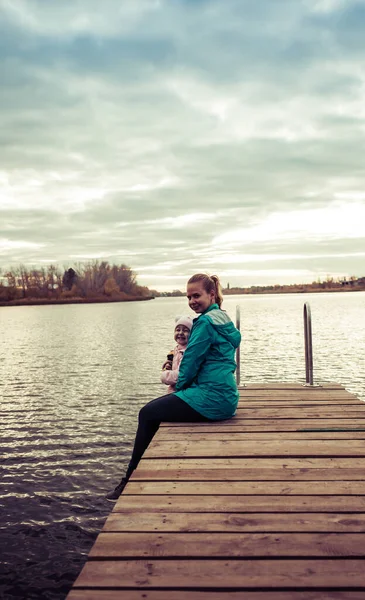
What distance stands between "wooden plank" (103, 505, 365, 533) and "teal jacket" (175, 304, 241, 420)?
6.57 ft

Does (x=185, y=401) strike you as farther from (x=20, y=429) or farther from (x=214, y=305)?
(x=20, y=429)

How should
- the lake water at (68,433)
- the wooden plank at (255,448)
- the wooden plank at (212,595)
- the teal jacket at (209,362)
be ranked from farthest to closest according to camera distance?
the lake water at (68,433), the teal jacket at (209,362), the wooden plank at (255,448), the wooden plank at (212,595)

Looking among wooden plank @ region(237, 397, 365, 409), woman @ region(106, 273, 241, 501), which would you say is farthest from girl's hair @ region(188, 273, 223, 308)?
wooden plank @ region(237, 397, 365, 409)

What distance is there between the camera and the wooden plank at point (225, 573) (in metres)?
2.34

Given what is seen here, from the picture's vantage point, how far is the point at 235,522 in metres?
2.97

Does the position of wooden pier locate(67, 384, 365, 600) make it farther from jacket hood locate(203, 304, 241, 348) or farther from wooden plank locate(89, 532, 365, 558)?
jacket hood locate(203, 304, 241, 348)

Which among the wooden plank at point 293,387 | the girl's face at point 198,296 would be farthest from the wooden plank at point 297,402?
the girl's face at point 198,296

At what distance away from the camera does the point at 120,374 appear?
19.1 metres

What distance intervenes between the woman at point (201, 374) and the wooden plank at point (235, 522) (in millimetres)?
1884

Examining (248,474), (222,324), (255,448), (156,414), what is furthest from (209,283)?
(248,474)

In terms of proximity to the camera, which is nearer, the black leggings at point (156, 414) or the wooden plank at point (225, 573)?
the wooden plank at point (225, 573)

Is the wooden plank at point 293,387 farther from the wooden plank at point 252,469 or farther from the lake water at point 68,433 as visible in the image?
the wooden plank at point 252,469

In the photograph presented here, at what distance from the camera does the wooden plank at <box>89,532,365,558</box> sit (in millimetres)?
2607

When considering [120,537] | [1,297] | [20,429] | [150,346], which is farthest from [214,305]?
[1,297]
